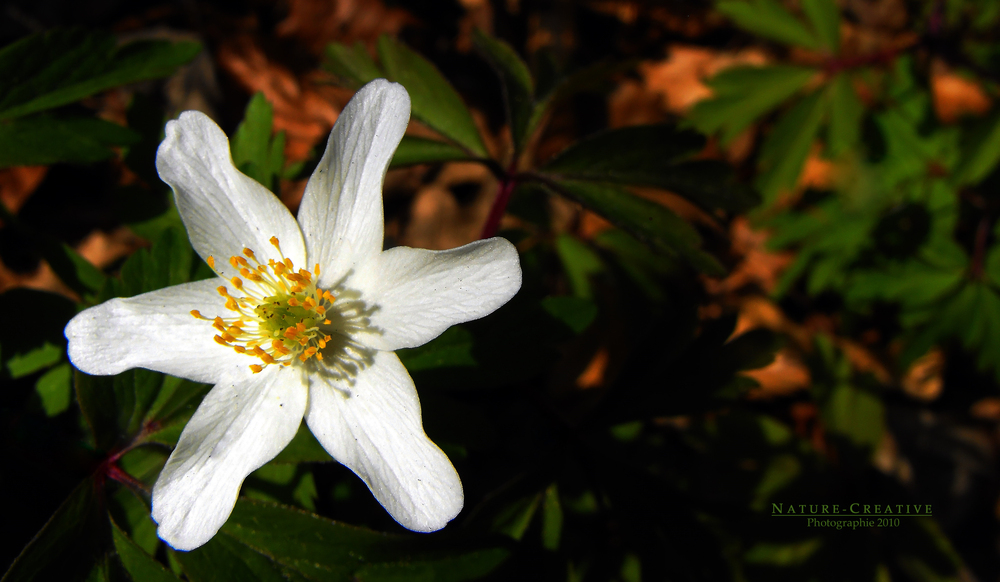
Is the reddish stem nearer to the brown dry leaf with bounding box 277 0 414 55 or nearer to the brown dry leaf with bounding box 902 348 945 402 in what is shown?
the brown dry leaf with bounding box 277 0 414 55

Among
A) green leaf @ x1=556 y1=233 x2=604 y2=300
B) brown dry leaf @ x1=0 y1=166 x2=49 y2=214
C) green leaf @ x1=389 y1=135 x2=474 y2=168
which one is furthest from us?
brown dry leaf @ x1=0 y1=166 x2=49 y2=214

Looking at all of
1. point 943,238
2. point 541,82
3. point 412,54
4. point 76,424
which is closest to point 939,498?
point 943,238

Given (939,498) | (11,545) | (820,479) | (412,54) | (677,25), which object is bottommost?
(939,498)

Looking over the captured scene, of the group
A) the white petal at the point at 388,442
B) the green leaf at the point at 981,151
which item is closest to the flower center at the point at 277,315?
the white petal at the point at 388,442

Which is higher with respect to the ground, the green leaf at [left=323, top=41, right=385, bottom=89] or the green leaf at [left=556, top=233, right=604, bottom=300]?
the green leaf at [left=323, top=41, right=385, bottom=89]

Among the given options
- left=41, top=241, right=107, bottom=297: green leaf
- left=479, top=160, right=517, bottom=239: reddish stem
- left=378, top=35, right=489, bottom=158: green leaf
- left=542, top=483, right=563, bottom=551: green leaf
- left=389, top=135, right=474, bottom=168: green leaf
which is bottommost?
left=542, top=483, right=563, bottom=551: green leaf

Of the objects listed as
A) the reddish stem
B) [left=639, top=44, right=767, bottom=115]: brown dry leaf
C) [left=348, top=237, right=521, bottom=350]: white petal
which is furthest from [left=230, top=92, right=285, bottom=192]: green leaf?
[left=639, top=44, right=767, bottom=115]: brown dry leaf

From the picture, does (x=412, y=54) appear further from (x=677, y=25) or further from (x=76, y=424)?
(x=677, y=25)
